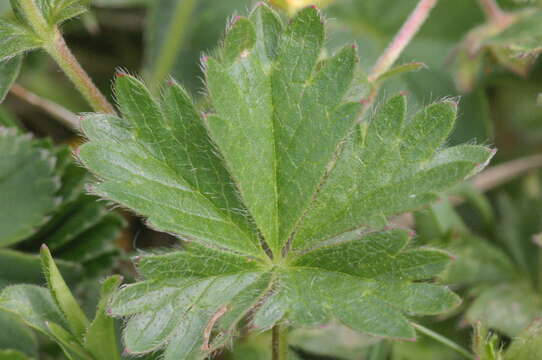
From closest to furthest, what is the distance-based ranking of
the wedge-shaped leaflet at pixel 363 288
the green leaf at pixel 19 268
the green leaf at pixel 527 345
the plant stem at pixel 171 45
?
the wedge-shaped leaflet at pixel 363 288, the green leaf at pixel 527 345, the green leaf at pixel 19 268, the plant stem at pixel 171 45

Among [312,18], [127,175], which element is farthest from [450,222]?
[127,175]

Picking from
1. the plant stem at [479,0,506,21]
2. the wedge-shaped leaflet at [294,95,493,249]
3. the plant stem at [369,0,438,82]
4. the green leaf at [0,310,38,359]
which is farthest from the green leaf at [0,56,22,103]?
the plant stem at [479,0,506,21]

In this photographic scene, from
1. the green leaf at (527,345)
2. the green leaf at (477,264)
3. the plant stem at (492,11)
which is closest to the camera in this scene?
the green leaf at (527,345)

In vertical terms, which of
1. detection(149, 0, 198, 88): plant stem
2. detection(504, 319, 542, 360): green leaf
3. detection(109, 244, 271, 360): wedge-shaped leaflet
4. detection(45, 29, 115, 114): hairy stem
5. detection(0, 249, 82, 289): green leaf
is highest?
detection(149, 0, 198, 88): plant stem

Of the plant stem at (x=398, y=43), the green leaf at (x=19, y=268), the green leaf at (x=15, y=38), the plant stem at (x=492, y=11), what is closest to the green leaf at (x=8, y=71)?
the green leaf at (x=15, y=38)

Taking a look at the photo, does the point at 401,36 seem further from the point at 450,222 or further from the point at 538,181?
the point at 538,181

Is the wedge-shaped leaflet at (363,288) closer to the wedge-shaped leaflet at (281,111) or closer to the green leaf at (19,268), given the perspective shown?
the wedge-shaped leaflet at (281,111)

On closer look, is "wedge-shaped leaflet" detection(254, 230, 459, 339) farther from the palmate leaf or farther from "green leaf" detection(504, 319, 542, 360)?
"green leaf" detection(504, 319, 542, 360)
